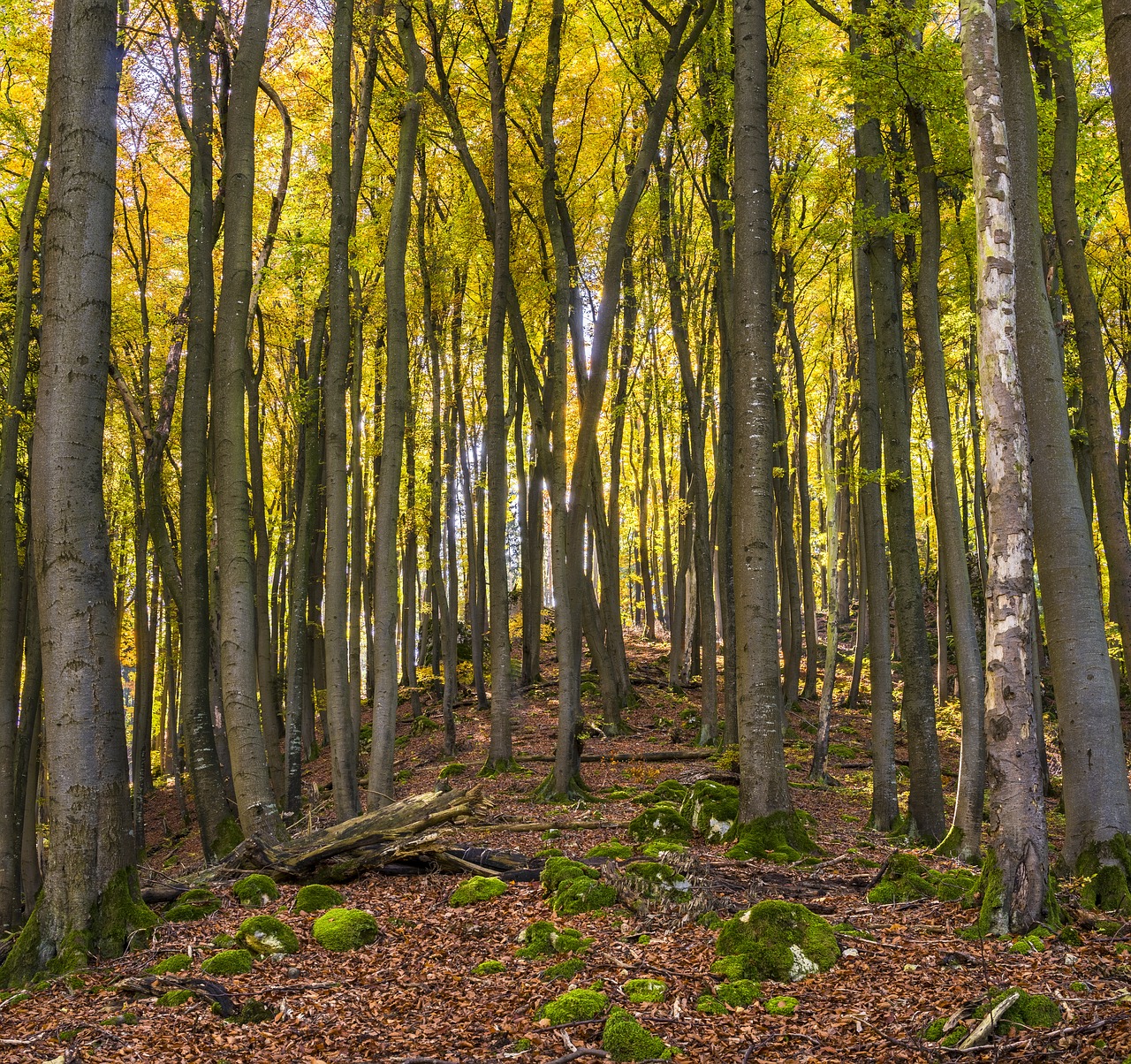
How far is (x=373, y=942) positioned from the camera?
5859mm

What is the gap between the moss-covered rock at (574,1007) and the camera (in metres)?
4.46

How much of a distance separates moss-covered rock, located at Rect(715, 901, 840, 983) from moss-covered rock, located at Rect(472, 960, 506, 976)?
1.31m

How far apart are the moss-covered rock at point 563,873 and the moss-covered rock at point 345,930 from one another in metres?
1.30

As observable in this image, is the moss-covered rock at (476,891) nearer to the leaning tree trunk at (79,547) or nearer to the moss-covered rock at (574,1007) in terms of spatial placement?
the moss-covered rock at (574,1007)

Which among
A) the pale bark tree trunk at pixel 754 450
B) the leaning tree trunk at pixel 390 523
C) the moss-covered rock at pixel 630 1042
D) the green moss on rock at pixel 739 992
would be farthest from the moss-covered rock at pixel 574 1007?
the leaning tree trunk at pixel 390 523

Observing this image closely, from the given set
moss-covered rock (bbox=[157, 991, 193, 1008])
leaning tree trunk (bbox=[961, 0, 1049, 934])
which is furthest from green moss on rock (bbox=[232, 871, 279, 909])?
leaning tree trunk (bbox=[961, 0, 1049, 934])

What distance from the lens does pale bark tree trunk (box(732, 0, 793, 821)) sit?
25.1 ft

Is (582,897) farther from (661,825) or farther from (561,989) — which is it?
(661,825)

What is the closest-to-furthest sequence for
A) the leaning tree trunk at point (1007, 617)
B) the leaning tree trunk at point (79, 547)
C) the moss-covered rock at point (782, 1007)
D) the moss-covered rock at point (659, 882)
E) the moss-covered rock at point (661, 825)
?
the moss-covered rock at point (782, 1007) < the leaning tree trunk at point (1007, 617) < the leaning tree trunk at point (79, 547) < the moss-covered rock at point (659, 882) < the moss-covered rock at point (661, 825)

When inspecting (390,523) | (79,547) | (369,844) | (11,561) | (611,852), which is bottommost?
(611,852)

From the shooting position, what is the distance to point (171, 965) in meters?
5.30

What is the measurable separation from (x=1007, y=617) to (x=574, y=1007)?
3.22 meters

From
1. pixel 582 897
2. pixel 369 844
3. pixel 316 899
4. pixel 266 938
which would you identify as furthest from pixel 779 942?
pixel 369 844

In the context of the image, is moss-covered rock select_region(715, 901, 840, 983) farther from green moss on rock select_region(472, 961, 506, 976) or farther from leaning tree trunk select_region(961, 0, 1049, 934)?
green moss on rock select_region(472, 961, 506, 976)
